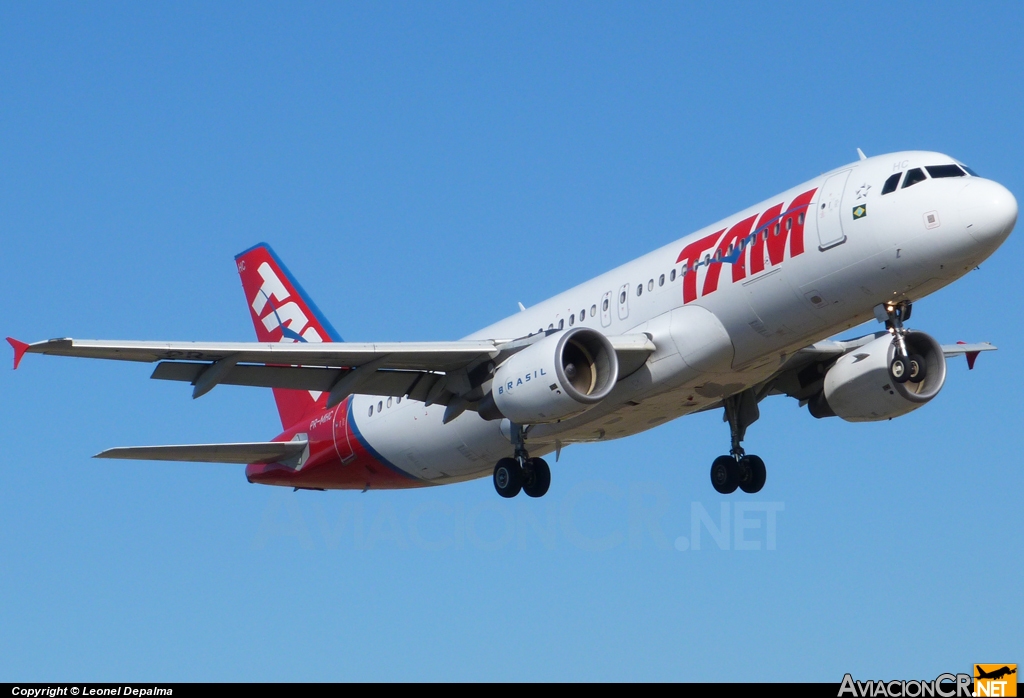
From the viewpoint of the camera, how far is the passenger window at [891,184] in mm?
25938

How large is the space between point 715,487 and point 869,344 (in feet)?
16.5

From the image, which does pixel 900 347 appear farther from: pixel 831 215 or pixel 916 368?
pixel 831 215

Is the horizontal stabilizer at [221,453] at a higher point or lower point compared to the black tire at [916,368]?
higher

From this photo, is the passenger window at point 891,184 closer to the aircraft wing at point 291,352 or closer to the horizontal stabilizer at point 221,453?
the aircraft wing at point 291,352

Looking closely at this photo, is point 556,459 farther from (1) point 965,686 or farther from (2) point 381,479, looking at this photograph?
(1) point 965,686

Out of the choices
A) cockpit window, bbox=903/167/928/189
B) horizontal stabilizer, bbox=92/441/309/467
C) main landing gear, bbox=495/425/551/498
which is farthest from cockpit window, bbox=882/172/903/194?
horizontal stabilizer, bbox=92/441/309/467

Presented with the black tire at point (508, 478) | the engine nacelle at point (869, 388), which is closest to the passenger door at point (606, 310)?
the black tire at point (508, 478)

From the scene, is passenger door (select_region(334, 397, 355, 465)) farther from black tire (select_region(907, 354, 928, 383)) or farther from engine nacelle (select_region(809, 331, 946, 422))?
black tire (select_region(907, 354, 928, 383))

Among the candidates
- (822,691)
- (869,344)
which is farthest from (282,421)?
(822,691)

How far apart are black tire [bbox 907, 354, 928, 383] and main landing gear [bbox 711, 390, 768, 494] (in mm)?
5567

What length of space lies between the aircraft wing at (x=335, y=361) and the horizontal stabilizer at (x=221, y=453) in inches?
175

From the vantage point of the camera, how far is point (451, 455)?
33.2m

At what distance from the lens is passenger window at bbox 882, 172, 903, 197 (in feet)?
85.1

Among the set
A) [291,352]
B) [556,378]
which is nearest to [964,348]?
[556,378]
